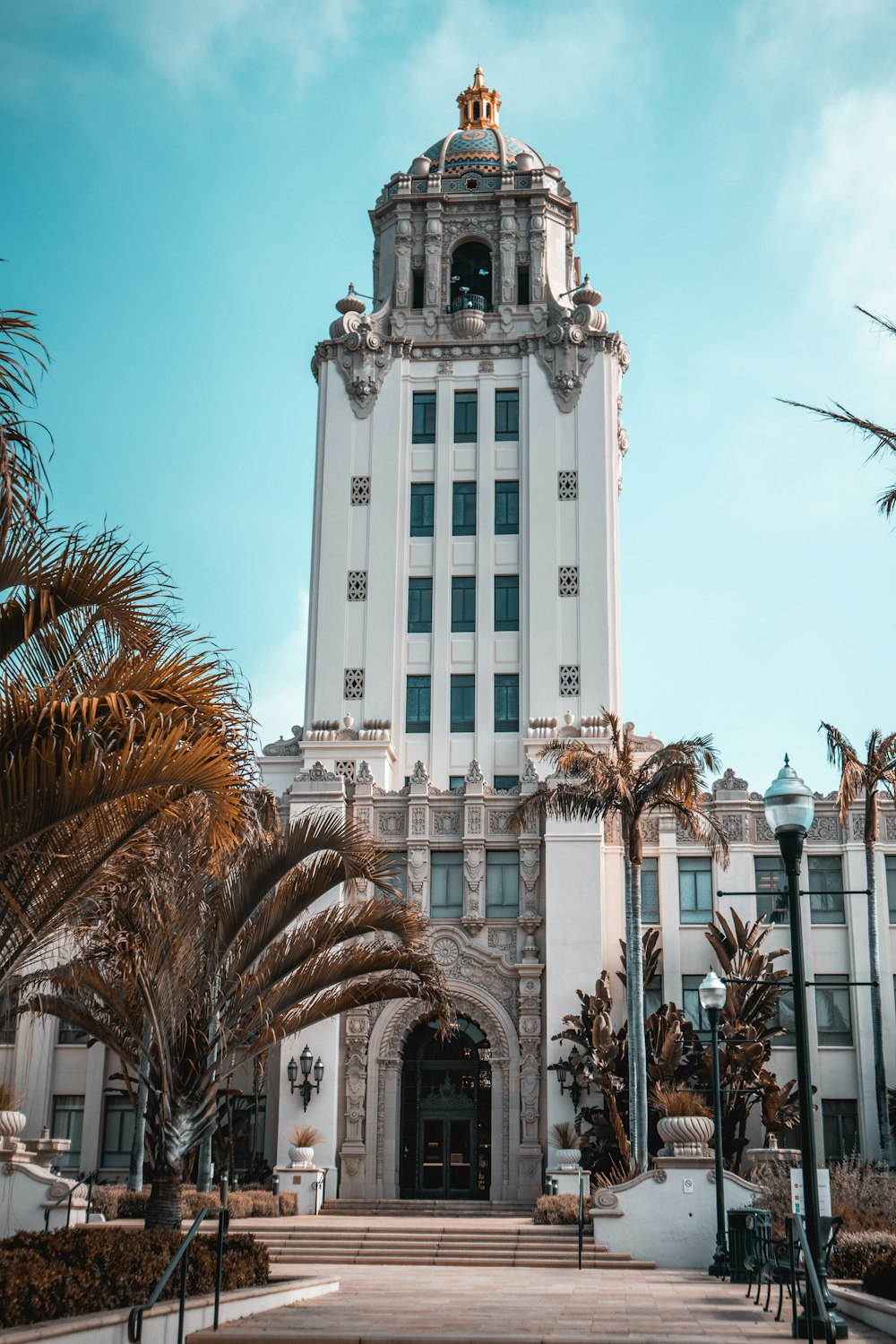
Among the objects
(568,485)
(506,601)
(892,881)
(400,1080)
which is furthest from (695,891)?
(568,485)

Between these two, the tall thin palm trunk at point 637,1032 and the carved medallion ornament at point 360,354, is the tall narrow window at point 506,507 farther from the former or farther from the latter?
the tall thin palm trunk at point 637,1032

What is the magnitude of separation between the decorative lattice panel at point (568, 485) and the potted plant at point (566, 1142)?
19807mm

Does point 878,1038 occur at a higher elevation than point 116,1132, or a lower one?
higher

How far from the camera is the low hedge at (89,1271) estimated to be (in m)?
11.1

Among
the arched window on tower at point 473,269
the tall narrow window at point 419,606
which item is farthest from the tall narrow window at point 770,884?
the arched window on tower at point 473,269

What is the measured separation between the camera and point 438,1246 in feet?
84.1

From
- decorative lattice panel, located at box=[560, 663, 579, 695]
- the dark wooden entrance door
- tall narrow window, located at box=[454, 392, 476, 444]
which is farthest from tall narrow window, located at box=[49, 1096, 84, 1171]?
tall narrow window, located at box=[454, 392, 476, 444]

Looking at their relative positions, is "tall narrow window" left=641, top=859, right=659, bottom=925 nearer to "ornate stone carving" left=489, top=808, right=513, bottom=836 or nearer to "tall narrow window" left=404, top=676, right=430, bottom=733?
"ornate stone carving" left=489, top=808, right=513, bottom=836

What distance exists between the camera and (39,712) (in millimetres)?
10359

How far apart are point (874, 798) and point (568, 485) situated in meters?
15.9

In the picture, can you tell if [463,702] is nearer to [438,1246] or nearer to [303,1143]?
[303,1143]

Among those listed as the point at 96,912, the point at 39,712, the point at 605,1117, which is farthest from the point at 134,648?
the point at 605,1117

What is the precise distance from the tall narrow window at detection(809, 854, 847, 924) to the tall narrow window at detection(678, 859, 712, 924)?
2.58 metres

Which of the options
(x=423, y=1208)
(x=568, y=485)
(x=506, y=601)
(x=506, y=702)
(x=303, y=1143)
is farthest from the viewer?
(x=568, y=485)
